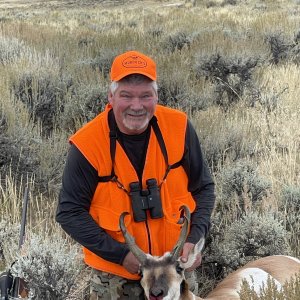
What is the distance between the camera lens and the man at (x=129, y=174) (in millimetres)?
3303

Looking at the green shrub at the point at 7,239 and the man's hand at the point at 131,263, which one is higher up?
the man's hand at the point at 131,263

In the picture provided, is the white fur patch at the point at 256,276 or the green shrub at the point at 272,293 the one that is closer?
the green shrub at the point at 272,293

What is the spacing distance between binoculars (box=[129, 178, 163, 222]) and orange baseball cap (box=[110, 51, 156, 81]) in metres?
0.72

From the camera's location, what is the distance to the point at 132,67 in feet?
10.6

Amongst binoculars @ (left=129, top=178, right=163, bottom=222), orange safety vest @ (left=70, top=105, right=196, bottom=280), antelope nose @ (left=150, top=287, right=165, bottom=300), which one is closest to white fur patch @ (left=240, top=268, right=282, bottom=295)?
orange safety vest @ (left=70, top=105, right=196, bottom=280)

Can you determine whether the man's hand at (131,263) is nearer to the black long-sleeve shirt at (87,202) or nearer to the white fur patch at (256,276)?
the black long-sleeve shirt at (87,202)

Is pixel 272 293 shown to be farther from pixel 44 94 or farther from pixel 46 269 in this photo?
pixel 44 94

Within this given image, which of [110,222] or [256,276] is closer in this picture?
[110,222]

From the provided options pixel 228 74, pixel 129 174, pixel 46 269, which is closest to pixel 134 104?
pixel 129 174

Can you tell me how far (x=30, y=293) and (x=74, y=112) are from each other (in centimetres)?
395

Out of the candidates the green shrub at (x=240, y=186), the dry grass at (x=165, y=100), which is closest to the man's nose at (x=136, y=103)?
the dry grass at (x=165, y=100)

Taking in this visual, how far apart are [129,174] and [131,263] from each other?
1.91 feet

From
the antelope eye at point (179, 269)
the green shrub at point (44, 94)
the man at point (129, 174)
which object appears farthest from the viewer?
the green shrub at point (44, 94)

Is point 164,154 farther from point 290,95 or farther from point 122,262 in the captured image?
point 290,95
